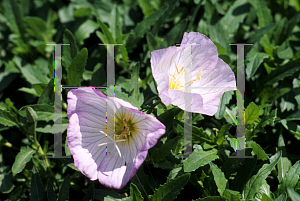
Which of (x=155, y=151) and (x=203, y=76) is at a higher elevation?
(x=203, y=76)

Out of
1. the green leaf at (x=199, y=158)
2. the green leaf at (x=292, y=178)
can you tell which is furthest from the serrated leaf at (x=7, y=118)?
the green leaf at (x=292, y=178)

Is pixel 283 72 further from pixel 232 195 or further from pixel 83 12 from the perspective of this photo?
pixel 83 12

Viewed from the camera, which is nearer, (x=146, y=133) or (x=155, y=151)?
(x=146, y=133)

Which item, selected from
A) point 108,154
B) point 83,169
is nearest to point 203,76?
point 108,154

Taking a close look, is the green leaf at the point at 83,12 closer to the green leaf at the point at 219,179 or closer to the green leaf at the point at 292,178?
the green leaf at the point at 219,179

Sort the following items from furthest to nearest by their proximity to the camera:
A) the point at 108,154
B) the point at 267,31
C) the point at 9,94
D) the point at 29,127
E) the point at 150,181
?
the point at 9,94, the point at 267,31, the point at 29,127, the point at 150,181, the point at 108,154

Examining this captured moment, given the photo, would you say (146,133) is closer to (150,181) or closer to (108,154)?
(108,154)
